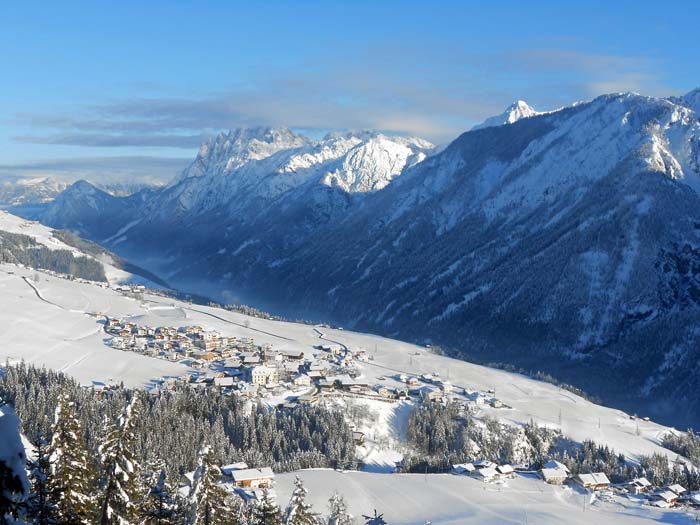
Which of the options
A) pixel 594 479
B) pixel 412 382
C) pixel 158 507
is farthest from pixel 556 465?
pixel 158 507

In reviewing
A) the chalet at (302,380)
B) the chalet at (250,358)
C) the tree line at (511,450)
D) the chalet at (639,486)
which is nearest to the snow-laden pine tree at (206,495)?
the tree line at (511,450)

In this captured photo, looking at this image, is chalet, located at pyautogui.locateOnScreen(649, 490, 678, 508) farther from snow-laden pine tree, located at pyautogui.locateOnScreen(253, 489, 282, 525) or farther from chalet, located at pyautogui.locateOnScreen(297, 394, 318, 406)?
snow-laden pine tree, located at pyautogui.locateOnScreen(253, 489, 282, 525)

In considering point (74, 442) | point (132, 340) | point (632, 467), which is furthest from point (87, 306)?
point (74, 442)

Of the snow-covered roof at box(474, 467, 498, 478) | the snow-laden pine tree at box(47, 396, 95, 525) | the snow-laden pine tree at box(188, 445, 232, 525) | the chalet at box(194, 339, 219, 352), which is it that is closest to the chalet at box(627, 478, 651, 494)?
the snow-covered roof at box(474, 467, 498, 478)

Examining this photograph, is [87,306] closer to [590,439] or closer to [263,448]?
[263,448]

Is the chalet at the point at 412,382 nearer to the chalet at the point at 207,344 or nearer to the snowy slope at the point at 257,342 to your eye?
the snowy slope at the point at 257,342

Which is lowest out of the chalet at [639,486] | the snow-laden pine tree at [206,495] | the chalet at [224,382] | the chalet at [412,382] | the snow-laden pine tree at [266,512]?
the chalet at [224,382]
